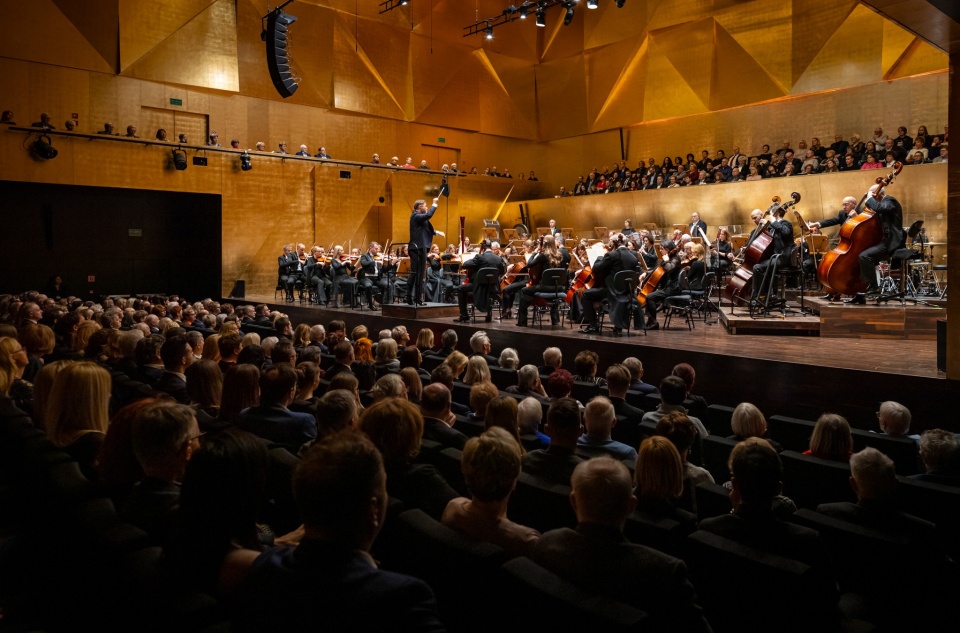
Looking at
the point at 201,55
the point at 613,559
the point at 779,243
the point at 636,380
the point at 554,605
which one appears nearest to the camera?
the point at 554,605

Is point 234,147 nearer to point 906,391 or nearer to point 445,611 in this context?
point 906,391

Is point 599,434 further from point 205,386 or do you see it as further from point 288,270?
point 288,270

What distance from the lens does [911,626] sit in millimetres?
2170

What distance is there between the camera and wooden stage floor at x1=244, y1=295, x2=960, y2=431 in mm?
4777

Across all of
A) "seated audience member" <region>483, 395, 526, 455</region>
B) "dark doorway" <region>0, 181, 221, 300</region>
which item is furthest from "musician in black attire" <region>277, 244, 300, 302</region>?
"seated audience member" <region>483, 395, 526, 455</region>

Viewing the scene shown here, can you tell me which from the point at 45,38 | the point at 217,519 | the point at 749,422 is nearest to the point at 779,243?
the point at 749,422

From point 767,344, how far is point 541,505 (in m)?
4.94

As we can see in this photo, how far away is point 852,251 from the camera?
7.56 m

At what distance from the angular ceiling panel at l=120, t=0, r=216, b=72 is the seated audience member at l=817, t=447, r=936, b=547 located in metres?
15.9

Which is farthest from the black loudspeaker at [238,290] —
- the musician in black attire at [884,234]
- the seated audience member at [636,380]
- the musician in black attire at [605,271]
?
the musician in black attire at [884,234]

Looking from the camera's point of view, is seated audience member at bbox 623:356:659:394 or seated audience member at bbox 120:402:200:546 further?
seated audience member at bbox 623:356:659:394

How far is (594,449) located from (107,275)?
1558 cm

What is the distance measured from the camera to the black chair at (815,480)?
282 centimetres

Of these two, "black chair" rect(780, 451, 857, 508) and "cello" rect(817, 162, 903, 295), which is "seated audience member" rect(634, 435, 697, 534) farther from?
"cello" rect(817, 162, 903, 295)
